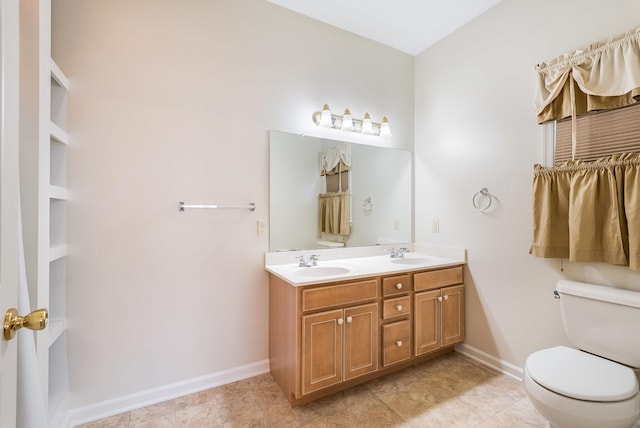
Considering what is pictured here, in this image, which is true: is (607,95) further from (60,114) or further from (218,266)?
(60,114)

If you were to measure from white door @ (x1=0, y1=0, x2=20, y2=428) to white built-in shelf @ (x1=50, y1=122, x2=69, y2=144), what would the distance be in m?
1.03

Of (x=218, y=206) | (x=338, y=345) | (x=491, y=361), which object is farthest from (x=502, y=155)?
(x=218, y=206)

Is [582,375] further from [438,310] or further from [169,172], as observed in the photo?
[169,172]

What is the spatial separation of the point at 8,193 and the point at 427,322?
2.38m

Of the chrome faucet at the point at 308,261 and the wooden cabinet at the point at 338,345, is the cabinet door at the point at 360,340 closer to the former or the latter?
the wooden cabinet at the point at 338,345

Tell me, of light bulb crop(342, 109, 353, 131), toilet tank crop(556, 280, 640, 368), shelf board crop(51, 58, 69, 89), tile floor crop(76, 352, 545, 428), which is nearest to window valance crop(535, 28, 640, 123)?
toilet tank crop(556, 280, 640, 368)

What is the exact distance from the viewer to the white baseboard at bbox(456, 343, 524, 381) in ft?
7.05

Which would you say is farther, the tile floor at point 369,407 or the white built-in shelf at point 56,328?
the tile floor at point 369,407

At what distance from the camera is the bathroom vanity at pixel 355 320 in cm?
178

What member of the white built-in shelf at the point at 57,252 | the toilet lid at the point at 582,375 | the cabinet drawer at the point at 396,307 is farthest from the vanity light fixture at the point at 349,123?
the toilet lid at the point at 582,375

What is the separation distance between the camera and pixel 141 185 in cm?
185

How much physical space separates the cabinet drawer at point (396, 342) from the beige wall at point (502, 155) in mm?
708

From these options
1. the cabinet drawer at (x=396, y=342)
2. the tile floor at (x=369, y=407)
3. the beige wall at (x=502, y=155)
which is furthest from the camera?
the cabinet drawer at (x=396, y=342)

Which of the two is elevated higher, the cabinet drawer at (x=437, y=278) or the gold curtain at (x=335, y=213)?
the gold curtain at (x=335, y=213)
